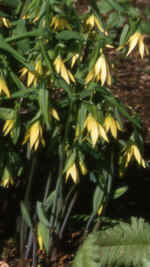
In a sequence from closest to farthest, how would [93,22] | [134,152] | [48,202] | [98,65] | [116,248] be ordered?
[116,248] → [98,65] → [93,22] → [134,152] → [48,202]

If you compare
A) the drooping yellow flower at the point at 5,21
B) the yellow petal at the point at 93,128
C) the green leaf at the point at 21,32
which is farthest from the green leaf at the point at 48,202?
the drooping yellow flower at the point at 5,21

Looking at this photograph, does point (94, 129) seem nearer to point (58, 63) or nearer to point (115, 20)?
point (58, 63)

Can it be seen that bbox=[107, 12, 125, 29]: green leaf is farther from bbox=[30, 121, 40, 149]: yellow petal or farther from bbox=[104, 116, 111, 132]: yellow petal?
bbox=[30, 121, 40, 149]: yellow petal

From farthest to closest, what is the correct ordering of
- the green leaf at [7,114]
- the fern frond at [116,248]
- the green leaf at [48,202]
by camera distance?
the green leaf at [48,202]
the green leaf at [7,114]
the fern frond at [116,248]

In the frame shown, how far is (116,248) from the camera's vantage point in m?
1.28

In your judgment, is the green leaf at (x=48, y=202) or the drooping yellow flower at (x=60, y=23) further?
the green leaf at (x=48, y=202)

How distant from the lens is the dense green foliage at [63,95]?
138 centimetres

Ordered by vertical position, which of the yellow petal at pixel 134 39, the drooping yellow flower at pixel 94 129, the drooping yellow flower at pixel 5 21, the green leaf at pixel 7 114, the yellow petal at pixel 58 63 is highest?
the drooping yellow flower at pixel 5 21

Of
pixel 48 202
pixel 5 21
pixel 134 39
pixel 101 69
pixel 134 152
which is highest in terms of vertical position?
pixel 5 21

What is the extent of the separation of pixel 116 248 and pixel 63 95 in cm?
67

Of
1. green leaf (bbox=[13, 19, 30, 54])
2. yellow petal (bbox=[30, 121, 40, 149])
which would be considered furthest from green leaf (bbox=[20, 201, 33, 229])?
green leaf (bbox=[13, 19, 30, 54])

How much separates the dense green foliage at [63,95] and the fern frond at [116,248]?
0.90 ft

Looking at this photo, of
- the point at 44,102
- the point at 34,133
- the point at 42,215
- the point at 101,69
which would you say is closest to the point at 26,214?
the point at 42,215

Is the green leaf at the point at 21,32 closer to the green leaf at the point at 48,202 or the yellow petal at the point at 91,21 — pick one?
the yellow petal at the point at 91,21
